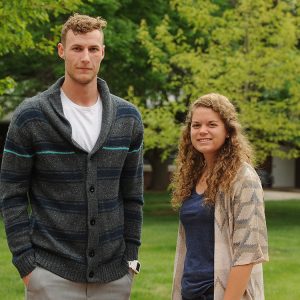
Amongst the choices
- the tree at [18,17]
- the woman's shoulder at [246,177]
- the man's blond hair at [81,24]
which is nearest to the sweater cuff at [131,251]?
the woman's shoulder at [246,177]

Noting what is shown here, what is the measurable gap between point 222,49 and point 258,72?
1.35m

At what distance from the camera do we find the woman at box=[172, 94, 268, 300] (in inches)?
149

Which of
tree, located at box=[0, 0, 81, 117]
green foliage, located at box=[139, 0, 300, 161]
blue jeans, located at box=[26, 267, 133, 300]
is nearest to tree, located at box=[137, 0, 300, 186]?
green foliage, located at box=[139, 0, 300, 161]

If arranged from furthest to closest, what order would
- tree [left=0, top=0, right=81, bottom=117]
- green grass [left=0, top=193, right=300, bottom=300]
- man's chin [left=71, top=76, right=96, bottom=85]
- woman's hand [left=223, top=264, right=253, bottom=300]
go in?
tree [left=0, top=0, right=81, bottom=117]
green grass [left=0, top=193, right=300, bottom=300]
man's chin [left=71, top=76, right=96, bottom=85]
woman's hand [left=223, top=264, right=253, bottom=300]

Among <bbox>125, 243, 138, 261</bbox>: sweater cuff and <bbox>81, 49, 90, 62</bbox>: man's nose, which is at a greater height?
<bbox>81, 49, 90, 62</bbox>: man's nose

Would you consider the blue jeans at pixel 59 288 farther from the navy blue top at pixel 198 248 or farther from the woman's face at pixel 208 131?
the woman's face at pixel 208 131

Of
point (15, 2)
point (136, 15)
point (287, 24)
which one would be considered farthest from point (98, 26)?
point (136, 15)

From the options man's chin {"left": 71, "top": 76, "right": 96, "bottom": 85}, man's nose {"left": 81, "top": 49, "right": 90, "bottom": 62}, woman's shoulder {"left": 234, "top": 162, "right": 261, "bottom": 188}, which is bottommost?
woman's shoulder {"left": 234, "top": 162, "right": 261, "bottom": 188}

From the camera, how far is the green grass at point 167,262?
9.43 metres

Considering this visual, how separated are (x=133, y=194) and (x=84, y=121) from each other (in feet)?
1.62

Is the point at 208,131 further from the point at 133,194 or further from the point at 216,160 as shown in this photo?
the point at 133,194

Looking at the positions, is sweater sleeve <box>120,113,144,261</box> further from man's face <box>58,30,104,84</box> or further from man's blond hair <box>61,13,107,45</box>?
man's blond hair <box>61,13,107,45</box>

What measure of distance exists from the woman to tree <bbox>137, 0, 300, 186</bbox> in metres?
14.1

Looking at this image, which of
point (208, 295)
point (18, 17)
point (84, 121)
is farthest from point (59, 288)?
point (18, 17)
